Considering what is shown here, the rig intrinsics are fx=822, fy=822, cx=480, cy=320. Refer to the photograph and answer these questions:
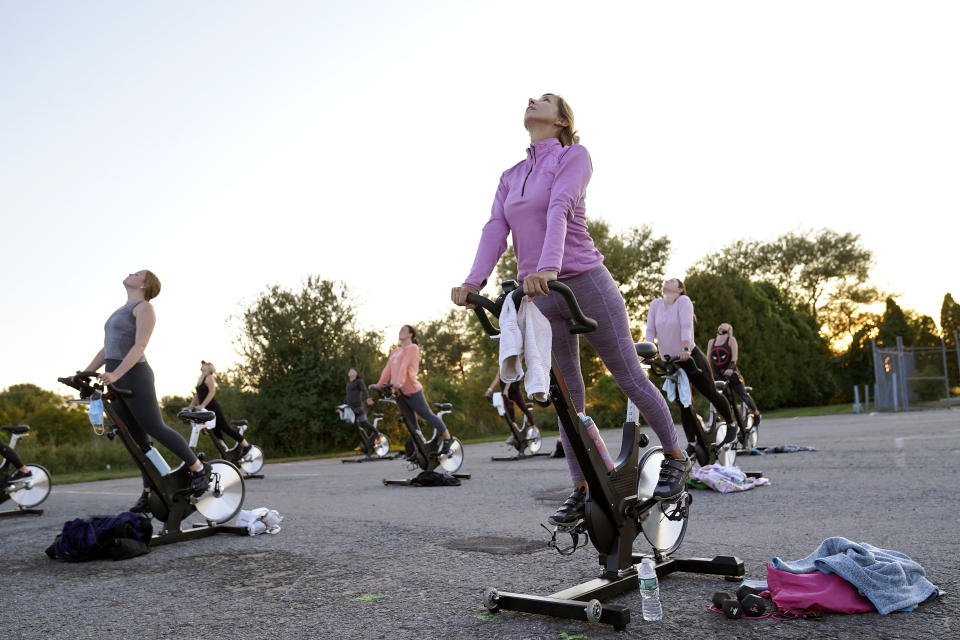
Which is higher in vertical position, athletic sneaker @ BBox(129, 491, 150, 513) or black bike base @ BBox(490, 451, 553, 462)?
athletic sneaker @ BBox(129, 491, 150, 513)

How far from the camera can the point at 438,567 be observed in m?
4.50

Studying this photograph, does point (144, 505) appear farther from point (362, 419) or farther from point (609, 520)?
point (362, 419)

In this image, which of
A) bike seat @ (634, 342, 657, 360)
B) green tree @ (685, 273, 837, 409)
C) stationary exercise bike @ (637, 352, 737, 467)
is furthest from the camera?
green tree @ (685, 273, 837, 409)

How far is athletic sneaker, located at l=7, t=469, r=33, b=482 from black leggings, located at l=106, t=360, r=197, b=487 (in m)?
4.12

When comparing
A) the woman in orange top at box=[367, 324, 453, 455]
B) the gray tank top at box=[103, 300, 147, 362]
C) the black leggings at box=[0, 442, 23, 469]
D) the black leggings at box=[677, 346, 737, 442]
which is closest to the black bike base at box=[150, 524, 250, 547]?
the gray tank top at box=[103, 300, 147, 362]

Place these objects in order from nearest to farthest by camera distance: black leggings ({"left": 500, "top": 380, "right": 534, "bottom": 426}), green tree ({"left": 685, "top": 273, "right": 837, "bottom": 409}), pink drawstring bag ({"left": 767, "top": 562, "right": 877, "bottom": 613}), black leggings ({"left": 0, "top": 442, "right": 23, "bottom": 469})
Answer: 1. pink drawstring bag ({"left": 767, "top": 562, "right": 877, "bottom": 613})
2. black leggings ({"left": 0, "top": 442, "right": 23, "bottom": 469})
3. black leggings ({"left": 500, "top": 380, "right": 534, "bottom": 426})
4. green tree ({"left": 685, "top": 273, "right": 837, "bottom": 409})

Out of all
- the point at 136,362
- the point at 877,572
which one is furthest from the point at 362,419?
the point at 877,572

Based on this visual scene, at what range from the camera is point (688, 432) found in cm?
838

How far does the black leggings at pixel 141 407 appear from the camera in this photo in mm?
5918

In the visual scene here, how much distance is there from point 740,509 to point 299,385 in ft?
74.1

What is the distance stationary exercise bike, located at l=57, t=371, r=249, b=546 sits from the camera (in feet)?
19.4

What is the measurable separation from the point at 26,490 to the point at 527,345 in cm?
843

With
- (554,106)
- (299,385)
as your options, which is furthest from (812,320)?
(554,106)

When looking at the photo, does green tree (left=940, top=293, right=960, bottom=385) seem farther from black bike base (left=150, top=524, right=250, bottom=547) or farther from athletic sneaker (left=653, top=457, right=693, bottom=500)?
athletic sneaker (left=653, top=457, right=693, bottom=500)
